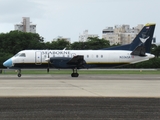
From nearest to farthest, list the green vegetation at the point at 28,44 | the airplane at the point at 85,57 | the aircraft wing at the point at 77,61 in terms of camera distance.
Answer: the aircraft wing at the point at 77,61, the airplane at the point at 85,57, the green vegetation at the point at 28,44

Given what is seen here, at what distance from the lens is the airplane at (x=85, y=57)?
36.1 m

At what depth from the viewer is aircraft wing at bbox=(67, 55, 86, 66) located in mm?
35500

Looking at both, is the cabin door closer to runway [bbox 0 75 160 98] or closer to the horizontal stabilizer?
the horizontal stabilizer

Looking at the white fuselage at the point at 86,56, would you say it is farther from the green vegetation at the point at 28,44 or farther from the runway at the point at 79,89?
the green vegetation at the point at 28,44

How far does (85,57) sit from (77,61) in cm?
202

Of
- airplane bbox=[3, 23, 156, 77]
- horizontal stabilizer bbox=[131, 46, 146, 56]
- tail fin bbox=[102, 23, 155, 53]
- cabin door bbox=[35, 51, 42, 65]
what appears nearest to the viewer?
airplane bbox=[3, 23, 156, 77]

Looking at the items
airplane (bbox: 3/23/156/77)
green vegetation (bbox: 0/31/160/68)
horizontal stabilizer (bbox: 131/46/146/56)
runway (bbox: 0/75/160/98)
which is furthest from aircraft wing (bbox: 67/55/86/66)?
green vegetation (bbox: 0/31/160/68)

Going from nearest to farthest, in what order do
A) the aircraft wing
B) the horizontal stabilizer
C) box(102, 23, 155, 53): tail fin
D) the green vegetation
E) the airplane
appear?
the aircraft wing → the airplane → the horizontal stabilizer → box(102, 23, 155, 53): tail fin → the green vegetation

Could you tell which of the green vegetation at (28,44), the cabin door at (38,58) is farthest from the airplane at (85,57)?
the green vegetation at (28,44)

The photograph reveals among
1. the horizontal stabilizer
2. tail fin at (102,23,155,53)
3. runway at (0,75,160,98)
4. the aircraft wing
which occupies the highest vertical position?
tail fin at (102,23,155,53)

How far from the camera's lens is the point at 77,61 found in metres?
36.1

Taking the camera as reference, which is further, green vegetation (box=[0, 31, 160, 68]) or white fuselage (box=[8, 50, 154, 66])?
green vegetation (box=[0, 31, 160, 68])
